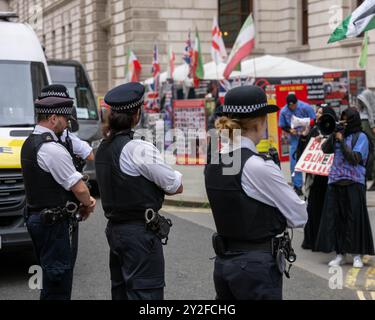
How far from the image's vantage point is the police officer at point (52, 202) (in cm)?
537

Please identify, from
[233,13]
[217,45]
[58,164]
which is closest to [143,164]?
[58,164]

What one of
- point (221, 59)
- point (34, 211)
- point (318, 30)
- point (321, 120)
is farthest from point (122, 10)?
point (34, 211)

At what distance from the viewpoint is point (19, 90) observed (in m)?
8.81

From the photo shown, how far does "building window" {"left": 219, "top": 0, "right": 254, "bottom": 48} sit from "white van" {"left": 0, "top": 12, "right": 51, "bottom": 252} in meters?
23.4

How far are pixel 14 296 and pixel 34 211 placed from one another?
1750 mm

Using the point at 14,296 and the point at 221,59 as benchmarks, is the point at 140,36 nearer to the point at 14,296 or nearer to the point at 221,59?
the point at 221,59

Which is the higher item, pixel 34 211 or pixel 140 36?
pixel 140 36

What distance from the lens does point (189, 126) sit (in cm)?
1992

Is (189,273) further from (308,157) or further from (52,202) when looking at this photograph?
(52,202)

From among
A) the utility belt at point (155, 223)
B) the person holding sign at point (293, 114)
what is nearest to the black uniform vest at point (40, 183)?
the utility belt at point (155, 223)

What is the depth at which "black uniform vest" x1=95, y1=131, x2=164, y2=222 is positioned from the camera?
4633 mm

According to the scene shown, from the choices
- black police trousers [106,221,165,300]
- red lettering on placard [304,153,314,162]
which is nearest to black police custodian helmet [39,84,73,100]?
black police trousers [106,221,165,300]

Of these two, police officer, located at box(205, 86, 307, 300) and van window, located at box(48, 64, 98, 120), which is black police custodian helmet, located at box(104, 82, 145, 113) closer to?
police officer, located at box(205, 86, 307, 300)

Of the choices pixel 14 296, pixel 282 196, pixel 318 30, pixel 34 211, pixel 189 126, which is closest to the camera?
pixel 282 196
